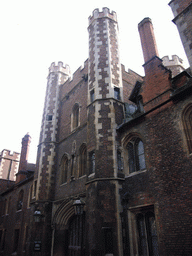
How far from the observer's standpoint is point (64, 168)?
14.9m

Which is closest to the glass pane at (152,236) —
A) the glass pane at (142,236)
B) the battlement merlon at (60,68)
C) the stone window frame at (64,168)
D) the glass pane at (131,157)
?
the glass pane at (142,236)

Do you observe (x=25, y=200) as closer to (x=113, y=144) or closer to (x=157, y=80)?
(x=113, y=144)

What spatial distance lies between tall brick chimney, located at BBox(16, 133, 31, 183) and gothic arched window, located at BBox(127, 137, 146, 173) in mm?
14868

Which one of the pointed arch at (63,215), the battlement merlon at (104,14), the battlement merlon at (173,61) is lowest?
the pointed arch at (63,215)

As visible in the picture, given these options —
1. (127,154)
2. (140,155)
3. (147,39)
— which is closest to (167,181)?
(140,155)

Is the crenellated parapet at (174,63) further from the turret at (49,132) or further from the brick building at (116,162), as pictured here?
the turret at (49,132)

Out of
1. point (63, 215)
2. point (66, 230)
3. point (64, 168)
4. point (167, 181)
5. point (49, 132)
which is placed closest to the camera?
point (167, 181)

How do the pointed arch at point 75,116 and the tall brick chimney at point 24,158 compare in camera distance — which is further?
the tall brick chimney at point 24,158

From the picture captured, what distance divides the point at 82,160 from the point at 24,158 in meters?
11.8

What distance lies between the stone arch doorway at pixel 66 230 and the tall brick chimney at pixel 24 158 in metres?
10.1

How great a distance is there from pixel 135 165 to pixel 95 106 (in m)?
3.85

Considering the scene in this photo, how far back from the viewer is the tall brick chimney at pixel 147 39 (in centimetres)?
1109

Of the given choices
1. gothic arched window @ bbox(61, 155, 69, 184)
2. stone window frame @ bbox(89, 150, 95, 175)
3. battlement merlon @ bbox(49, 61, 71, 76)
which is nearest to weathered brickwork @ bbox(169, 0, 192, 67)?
stone window frame @ bbox(89, 150, 95, 175)

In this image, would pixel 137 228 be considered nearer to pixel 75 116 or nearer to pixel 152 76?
pixel 152 76
